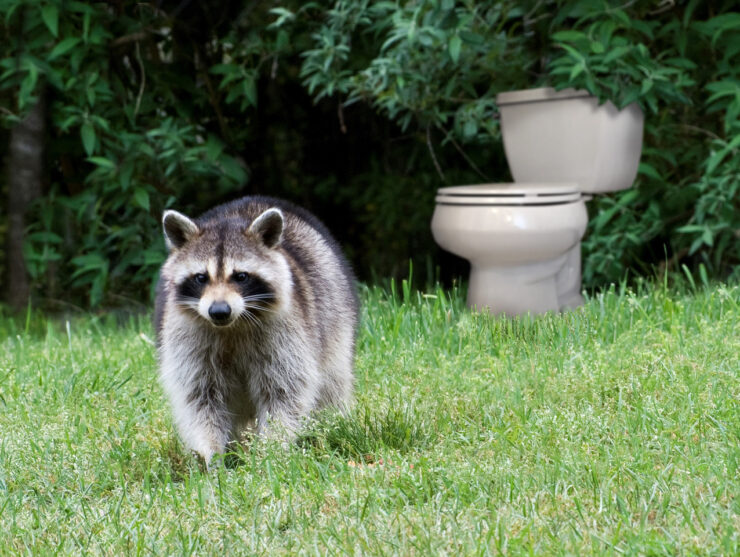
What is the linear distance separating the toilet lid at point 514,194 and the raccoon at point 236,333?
5.11 feet

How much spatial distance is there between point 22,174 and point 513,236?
275cm

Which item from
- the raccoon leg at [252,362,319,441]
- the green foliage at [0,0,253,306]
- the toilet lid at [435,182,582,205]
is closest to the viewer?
the raccoon leg at [252,362,319,441]

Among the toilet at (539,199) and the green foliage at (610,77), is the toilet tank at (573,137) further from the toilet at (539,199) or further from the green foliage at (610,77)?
the green foliage at (610,77)

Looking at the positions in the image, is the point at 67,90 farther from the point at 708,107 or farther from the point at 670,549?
the point at 670,549

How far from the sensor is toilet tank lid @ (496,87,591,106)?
456 centimetres

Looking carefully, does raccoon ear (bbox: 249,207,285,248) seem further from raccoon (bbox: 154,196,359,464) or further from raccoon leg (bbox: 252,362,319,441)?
raccoon leg (bbox: 252,362,319,441)

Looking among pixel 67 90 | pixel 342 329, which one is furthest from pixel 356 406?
pixel 67 90

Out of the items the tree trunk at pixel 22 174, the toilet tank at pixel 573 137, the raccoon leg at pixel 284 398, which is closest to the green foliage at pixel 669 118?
the toilet tank at pixel 573 137

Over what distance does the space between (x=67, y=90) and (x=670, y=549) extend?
389 centimetres

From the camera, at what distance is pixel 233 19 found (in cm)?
538

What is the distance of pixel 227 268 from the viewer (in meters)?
2.60

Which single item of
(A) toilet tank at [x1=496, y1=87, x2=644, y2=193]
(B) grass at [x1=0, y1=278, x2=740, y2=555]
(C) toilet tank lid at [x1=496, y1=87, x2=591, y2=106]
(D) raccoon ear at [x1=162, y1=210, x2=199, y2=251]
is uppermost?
(C) toilet tank lid at [x1=496, y1=87, x2=591, y2=106]

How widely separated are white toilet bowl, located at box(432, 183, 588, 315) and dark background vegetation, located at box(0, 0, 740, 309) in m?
0.49

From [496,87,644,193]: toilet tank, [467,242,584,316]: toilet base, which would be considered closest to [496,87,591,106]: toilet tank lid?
[496,87,644,193]: toilet tank
